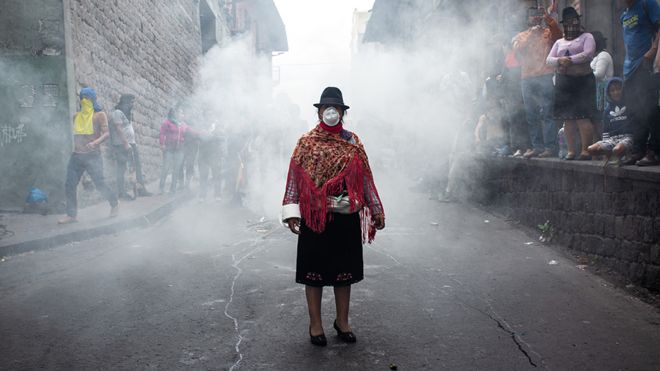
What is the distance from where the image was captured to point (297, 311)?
12.8 ft

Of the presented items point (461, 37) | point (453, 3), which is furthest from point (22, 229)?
A: point (453, 3)

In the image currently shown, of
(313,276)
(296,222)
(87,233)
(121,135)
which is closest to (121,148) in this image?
(121,135)

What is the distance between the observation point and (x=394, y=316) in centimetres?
378

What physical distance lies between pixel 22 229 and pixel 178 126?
16.2 ft

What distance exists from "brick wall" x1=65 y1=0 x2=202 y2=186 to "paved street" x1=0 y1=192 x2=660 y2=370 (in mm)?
4571

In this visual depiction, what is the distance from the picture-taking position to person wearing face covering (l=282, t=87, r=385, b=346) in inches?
132

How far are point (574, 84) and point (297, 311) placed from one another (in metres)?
4.13

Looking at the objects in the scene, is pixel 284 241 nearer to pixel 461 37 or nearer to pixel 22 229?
pixel 22 229

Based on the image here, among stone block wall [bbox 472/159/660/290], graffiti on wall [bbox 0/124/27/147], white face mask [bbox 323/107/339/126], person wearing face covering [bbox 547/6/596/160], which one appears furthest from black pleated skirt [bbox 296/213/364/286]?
graffiti on wall [bbox 0/124/27/147]

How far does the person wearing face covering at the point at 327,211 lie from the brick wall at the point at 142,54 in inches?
272

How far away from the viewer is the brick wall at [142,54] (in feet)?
31.3

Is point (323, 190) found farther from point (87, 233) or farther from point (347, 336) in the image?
point (87, 233)

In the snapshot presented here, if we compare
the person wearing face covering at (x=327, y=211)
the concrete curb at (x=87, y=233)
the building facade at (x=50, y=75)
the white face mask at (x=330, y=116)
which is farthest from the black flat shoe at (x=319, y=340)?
the building facade at (x=50, y=75)

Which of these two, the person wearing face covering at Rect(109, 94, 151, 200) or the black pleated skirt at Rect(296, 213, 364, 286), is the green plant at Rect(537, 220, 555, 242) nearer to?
Result: the black pleated skirt at Rect(296, 213, 364, 286)
